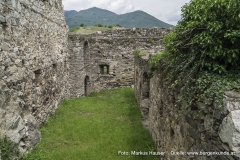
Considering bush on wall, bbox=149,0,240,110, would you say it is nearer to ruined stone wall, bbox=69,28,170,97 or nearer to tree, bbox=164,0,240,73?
tree, bbox=164,0,240,73

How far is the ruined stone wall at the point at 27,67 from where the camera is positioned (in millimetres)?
4973

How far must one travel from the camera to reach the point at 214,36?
3.05 metres

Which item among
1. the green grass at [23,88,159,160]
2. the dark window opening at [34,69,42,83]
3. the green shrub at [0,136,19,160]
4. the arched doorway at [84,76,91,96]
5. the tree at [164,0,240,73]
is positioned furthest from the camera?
the arched doorway at [84,76,91,96]

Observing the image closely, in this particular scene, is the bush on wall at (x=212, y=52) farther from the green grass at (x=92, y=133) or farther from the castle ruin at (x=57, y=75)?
the green grass at (x=92, y=133)

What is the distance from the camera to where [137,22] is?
97.9 m

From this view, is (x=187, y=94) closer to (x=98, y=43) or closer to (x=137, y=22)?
(x=98, y=43)

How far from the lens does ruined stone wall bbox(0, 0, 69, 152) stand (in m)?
4.97

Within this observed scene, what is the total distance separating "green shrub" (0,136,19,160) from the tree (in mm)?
3910

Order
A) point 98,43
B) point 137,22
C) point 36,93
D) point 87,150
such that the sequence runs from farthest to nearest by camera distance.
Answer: point 137,22 → point 98,43 → point 36,93 → point 87,150

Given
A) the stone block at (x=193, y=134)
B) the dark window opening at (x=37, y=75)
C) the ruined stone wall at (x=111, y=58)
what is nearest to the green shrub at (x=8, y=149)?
the dark window opening at (x=37, y=75)

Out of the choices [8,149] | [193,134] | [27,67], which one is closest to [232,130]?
[193,134]

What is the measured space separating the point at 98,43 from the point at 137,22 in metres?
87.2

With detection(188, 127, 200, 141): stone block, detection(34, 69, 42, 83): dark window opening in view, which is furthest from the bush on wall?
detection(34, 69, 42, 83): dark window opening

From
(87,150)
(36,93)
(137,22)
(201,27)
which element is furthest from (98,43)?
(137,22)
